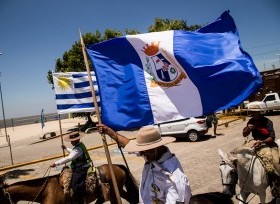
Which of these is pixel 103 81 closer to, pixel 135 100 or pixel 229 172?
pixel 135 100

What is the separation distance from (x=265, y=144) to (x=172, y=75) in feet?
8.94

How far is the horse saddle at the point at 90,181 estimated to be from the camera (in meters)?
6.95

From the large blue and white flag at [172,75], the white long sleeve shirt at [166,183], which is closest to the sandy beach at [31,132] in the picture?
the large blue and white flag at [172,75]

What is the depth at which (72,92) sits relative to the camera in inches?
401

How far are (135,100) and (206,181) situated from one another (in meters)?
5.73

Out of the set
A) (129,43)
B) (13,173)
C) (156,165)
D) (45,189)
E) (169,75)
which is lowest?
(13,173)

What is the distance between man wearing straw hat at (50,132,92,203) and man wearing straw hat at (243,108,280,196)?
4026 mm

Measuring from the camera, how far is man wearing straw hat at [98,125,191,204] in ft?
9.91

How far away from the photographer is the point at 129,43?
223 inches

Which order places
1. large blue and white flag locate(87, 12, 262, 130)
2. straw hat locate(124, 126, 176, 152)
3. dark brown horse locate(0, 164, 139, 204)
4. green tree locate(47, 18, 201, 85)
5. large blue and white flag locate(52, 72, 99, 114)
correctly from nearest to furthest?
straw hat locate(124, 126, 176, 152)
large blue and white flag locate(87, 12, 262, 130)
dark brown horse locate(0, 164, 139, 204)
large blue and white flag locate(52, 72, 99, 114)
green tree locate(47, 18, 201, 85)

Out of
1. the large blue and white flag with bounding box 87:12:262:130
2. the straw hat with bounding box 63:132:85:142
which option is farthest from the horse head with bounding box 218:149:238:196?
the straw hat with bounding box 63:132:85:142

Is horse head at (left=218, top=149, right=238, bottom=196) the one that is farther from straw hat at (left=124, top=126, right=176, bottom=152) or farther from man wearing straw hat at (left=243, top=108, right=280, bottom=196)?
straw hat at (left=124, top=126, right=176, bottom=152)

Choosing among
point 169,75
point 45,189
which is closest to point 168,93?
point 169,75

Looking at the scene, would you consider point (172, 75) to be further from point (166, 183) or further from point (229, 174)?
point (166, 183)
